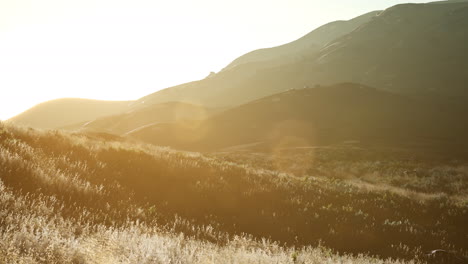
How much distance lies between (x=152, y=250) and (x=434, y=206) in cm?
1450

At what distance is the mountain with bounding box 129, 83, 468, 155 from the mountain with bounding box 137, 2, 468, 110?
24.4 metres

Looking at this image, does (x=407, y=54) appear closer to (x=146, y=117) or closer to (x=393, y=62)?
(x=393, y=62)

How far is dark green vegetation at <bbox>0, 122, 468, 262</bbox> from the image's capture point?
7203mm

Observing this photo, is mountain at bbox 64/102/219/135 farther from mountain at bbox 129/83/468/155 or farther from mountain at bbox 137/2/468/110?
mountain at bbox 137/2/468/110

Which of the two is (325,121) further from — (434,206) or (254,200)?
(254,200)

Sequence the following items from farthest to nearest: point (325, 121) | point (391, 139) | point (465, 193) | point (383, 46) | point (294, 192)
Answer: point (383, 46) → point (325, 121) → point (391, 139) → point (465, 193) → point (294, 192)

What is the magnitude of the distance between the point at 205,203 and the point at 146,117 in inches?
4581

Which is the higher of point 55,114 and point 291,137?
point 55,114

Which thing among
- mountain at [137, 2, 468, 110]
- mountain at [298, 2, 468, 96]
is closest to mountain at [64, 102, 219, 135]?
mountain at [137, 2, 468, 110]

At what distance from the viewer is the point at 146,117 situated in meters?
122

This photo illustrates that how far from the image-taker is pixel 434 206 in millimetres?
15133

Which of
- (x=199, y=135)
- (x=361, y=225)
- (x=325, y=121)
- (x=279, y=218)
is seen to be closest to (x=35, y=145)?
(x=279, y=218)

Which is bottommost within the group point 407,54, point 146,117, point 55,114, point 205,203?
point 205,203

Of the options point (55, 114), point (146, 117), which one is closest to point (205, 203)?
point (146, 117)
